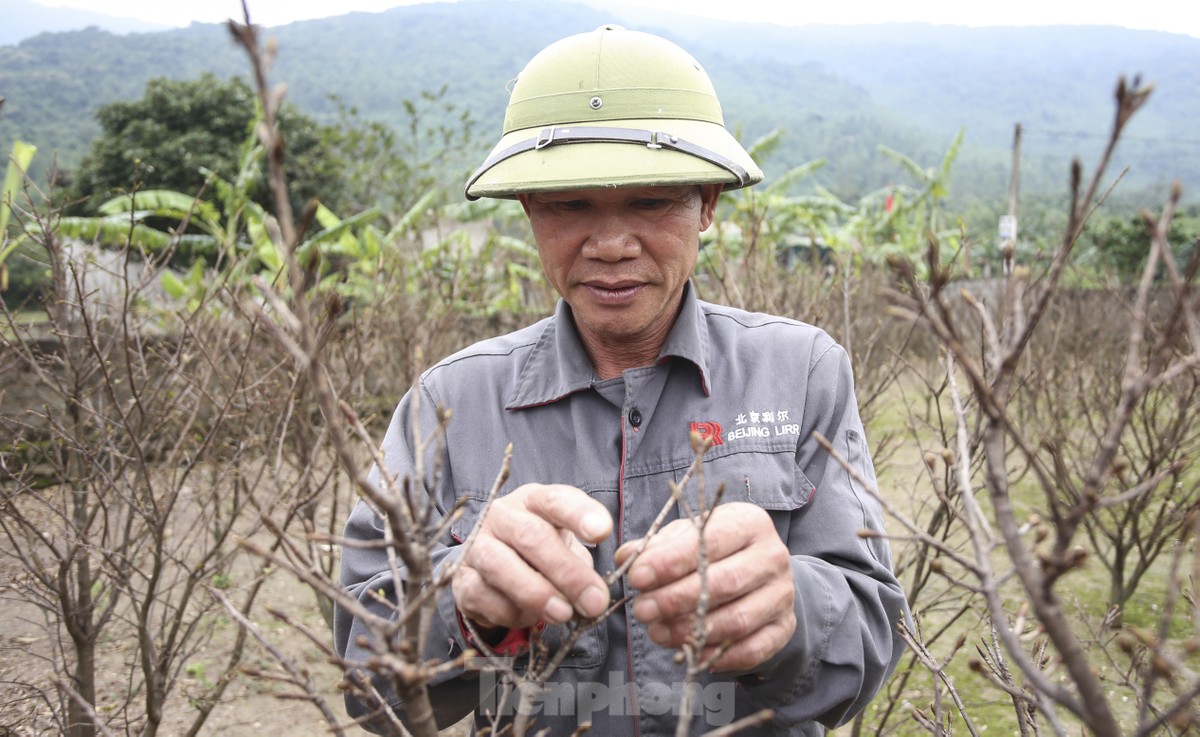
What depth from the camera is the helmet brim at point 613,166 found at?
4.87 ft

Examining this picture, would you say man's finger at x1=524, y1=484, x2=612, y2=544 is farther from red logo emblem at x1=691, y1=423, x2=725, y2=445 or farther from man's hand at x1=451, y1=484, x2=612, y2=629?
red logo emblem at x1=691, y1=423, x2=725, y2=445

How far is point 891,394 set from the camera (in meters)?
10.8

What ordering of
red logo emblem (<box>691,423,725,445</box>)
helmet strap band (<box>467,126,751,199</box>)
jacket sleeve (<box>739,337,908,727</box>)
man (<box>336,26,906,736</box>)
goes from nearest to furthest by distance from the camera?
jacket sleeve (<box>739,337,908,727</box>), man (<box>336,26,906,736</box>), helmet strap band (<box>467,126,751,199</box>), red logo emblem (<box>691,423,725,445</box>)

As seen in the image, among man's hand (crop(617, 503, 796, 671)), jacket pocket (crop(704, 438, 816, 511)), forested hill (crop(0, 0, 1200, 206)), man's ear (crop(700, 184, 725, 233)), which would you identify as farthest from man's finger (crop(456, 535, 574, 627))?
forested hill (crop(0, 0, 1200, 206))

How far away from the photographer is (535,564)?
3.46 feet

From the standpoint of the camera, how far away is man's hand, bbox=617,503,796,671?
104 cm

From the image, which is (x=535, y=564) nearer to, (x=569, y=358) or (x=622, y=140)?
(x=569, y=358)

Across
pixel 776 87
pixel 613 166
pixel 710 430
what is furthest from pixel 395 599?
pixel 776 87

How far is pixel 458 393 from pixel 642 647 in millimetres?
674

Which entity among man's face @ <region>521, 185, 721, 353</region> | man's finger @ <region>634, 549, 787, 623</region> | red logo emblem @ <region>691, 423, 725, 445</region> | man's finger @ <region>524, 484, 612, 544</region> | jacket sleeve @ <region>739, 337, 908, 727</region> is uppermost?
man's face @ <region>521, 185, 721, 353</region>

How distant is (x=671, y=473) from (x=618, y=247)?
470 millimetres

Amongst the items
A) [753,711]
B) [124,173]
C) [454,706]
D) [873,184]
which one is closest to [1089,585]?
[753,711]

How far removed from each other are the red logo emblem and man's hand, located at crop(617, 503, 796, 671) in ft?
1.74

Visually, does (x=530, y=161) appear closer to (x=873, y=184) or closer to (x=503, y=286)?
(x=503, y=286)
